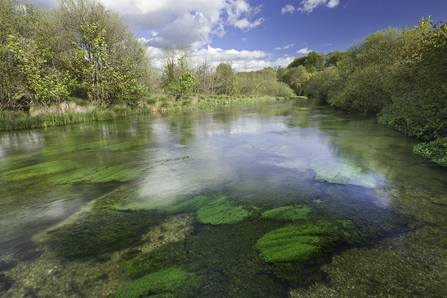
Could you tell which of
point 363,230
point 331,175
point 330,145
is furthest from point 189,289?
point 330,145

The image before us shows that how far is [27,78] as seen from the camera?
11609 mm

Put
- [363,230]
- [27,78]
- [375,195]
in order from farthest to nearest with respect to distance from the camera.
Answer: [27,78] → [375,195] → [363,230]

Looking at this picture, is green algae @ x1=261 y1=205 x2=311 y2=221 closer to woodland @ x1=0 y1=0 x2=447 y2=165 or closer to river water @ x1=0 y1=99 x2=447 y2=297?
river water @ x1=0 y1=99 x2=447 y2=297

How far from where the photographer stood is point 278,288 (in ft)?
5.84

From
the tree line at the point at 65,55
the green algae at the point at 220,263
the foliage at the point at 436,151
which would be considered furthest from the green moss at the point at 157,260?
the tree line at the point at 65,55

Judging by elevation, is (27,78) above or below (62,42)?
below

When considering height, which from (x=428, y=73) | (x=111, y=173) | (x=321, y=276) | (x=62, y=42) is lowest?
(x=321, y=276)

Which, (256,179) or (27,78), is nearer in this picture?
(256,179)

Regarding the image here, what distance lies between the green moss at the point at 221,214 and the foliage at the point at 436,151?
522cm

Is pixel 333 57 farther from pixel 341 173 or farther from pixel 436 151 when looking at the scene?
pixel 341 173

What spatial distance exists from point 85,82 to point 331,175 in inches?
623

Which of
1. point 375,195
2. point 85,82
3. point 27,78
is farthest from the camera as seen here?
point 85,82

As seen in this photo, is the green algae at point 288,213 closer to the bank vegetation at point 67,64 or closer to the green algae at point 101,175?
the green algae at point 101,175

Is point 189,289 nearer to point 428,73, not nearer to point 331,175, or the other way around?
point 331,175
